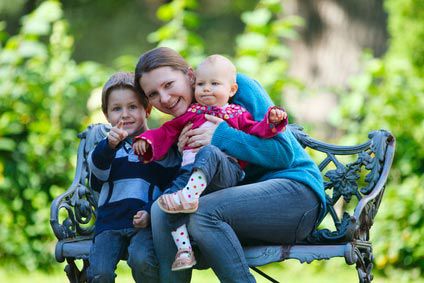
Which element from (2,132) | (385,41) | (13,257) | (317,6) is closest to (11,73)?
(2,132)

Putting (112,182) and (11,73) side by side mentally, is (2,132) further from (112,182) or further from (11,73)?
(112,182)

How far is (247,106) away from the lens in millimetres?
3916

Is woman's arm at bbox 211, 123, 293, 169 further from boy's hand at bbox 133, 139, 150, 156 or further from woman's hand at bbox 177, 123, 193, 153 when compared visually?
boy's hand at bbox 133, 139, 150, 156

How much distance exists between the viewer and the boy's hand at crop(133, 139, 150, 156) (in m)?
3.83

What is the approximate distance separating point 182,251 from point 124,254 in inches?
19.4

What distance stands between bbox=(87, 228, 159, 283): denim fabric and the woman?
5 cm

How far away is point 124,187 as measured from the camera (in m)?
4.02

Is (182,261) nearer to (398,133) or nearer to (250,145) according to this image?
(250,145)

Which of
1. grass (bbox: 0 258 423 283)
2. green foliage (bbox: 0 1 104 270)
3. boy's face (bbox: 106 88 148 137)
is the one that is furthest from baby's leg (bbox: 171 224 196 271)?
green foliage (bbox: 0 1 104 270)

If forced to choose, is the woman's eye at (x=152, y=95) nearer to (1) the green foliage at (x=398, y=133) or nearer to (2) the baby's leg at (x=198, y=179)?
(2) the baby's leg at (x=198, y=179)

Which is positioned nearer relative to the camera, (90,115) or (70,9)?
(90,115)

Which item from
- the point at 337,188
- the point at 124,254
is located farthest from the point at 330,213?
the point at 124,254

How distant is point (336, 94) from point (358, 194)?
3.53 m

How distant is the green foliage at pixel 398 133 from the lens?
6.38 metres
